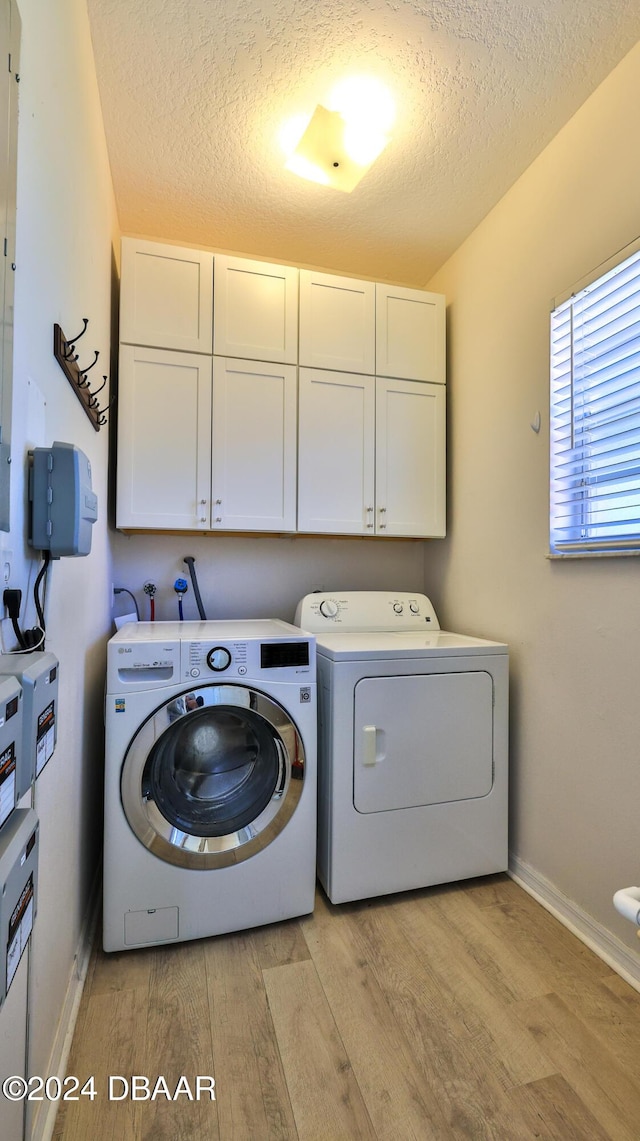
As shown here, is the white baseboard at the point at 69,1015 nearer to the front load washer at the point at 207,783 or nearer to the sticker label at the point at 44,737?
the front load washer at the point at 207,783

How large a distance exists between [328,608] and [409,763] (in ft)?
2.39

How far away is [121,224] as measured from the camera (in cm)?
216

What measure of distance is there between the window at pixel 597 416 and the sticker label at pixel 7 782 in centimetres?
152

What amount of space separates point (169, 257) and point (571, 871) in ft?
8.77

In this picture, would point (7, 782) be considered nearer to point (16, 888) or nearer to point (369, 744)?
point (16, 888)

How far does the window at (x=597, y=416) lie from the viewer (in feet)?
4.60

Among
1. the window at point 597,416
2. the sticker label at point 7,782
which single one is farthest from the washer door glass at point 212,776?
the window at point 597,416

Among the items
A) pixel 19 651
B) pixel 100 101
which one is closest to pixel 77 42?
pixel 100 101

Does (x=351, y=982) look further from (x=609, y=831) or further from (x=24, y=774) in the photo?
(x=24, y=774)

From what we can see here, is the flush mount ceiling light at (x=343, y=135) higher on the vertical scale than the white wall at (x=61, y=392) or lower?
higher

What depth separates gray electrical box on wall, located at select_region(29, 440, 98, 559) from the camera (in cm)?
85

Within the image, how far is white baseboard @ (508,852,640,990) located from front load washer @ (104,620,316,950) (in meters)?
0.80

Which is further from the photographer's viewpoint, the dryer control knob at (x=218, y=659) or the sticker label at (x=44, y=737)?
the dryer control knob at (x=218, y=659)

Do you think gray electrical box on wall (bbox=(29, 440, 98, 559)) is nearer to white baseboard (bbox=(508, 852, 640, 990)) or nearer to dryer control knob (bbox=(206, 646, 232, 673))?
dryer control knob (bbox=(206, 646, 232, 673))
